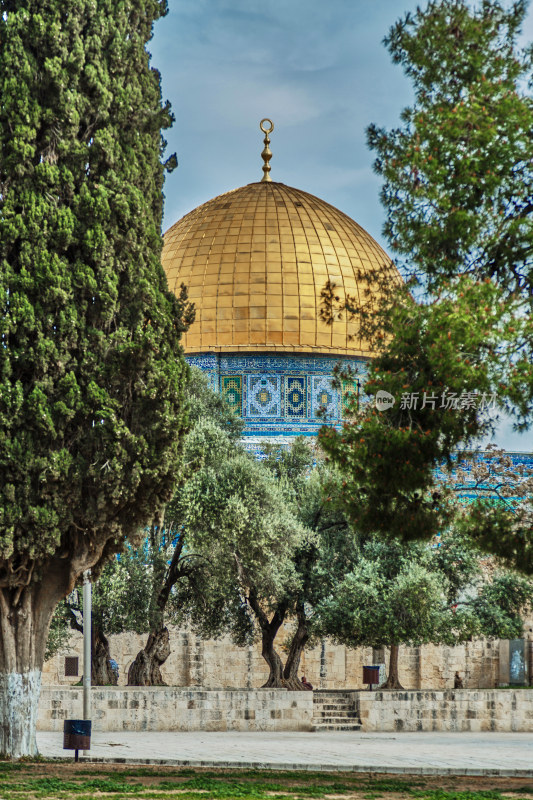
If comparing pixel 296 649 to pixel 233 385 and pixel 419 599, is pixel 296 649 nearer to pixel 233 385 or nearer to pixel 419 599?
pixel 419 599

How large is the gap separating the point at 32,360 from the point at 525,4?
20.1 feet

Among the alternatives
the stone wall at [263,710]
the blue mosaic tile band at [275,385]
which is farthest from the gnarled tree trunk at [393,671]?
the blue mosaic tile band at [275,385]

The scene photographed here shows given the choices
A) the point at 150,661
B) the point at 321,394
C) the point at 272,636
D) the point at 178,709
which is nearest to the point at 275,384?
the point at 321,394

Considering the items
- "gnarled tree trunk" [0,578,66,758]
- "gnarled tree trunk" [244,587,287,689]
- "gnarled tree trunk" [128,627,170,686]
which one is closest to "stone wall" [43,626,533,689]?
"gnarled tree trunk" [244,587,287,689]

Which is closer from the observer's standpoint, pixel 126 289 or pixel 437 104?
pixel 437 104

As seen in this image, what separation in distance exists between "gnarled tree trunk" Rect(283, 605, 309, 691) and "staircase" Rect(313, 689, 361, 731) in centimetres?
51

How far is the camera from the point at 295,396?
1345 inches

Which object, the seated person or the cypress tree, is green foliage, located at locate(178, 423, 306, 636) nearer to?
the seated person

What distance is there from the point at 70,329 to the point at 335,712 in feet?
38.1

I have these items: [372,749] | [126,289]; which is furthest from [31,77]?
[372,749]

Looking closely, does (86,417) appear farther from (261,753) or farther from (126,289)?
(261,753)

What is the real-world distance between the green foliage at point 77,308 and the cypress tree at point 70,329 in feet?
0.05

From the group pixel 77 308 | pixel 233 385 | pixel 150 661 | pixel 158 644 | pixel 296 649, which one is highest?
pixel 233 385

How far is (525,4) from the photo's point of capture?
1116 centimetres
